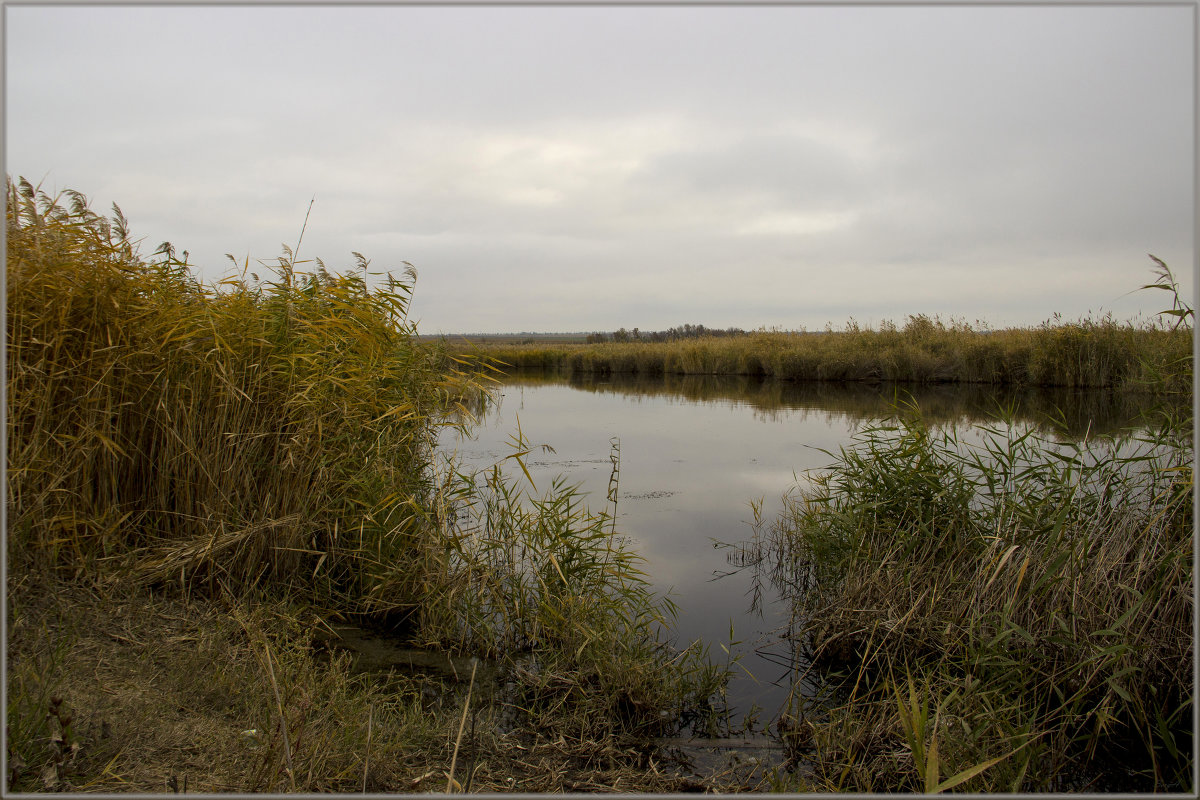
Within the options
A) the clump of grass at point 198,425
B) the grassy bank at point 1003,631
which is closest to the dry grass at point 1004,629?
the grassy bank at point 1003,631

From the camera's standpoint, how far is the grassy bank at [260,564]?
8.08 ft

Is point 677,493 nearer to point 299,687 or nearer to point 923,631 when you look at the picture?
point 923,631

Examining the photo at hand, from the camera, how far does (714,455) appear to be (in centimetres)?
1026

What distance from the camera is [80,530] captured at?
3.62m

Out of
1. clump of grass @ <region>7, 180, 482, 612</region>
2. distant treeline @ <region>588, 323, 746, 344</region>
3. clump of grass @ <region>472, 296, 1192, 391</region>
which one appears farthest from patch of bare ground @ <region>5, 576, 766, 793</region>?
distant treeline @ <region>588, 323, 746, 344</region>

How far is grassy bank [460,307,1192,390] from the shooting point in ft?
52.0

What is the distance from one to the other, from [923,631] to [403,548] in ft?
9.79

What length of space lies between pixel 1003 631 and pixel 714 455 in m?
7.26

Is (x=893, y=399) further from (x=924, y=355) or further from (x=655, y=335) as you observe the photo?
(x=655, y=335)

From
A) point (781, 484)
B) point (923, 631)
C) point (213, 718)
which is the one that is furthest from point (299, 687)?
point (781, 484)

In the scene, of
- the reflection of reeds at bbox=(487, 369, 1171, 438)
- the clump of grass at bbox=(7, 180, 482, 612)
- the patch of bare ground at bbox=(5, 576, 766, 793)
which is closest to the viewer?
the patch of bare ground at bbox=(5, 576, 766, 793)

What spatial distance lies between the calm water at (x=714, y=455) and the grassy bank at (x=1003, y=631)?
0.45 metres

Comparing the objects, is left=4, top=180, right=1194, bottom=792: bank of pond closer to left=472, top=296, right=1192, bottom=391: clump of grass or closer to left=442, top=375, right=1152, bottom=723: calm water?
left=442, top=375, right=1152, bottom=723: calm water

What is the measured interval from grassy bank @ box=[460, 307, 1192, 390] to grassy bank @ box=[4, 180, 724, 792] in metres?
9.32
